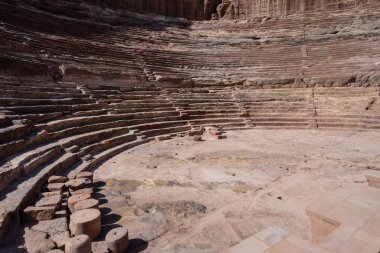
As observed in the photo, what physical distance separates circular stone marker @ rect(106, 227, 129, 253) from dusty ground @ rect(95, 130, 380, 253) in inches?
6.9

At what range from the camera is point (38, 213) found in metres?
3.60

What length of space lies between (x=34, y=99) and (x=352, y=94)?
13.0 m

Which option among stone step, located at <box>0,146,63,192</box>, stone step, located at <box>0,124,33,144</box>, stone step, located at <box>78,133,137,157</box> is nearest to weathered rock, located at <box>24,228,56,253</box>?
stone step, located at <box>0,146,63,192</box>

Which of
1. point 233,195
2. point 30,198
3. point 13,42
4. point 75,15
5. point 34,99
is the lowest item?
point 233,195

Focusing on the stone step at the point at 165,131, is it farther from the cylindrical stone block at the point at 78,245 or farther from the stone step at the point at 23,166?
the cylindrical stone block at the point at 78,245

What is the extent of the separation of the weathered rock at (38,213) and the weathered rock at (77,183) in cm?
102

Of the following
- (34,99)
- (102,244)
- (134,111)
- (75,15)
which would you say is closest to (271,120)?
(134,111)

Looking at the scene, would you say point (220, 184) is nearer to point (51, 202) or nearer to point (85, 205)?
point (85, 205)

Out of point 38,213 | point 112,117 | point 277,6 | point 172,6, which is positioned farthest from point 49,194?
point 277,6

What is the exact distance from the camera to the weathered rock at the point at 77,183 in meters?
4.67

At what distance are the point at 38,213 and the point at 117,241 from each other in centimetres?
123

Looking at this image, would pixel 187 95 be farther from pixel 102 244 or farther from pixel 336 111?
pixel 102 244

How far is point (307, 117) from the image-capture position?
12.5 meters

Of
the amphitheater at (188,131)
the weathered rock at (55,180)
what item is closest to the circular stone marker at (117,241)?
the amphitheater at (188,131)
